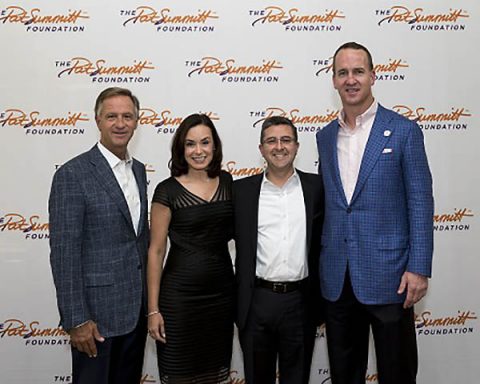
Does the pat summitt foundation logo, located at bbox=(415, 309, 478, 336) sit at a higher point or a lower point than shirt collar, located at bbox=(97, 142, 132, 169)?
lower

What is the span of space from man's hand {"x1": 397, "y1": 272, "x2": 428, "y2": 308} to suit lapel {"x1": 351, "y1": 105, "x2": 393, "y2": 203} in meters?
0.39

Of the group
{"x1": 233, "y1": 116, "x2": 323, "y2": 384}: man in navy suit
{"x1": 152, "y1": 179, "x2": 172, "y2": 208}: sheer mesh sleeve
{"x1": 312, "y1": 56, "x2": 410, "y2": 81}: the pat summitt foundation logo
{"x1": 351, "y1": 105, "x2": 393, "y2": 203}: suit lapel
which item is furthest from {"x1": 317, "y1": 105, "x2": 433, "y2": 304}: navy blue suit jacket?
{"x1": 312, "y1": 56, "x2": 410, "y2": 81}: the pat summitt foundation logo

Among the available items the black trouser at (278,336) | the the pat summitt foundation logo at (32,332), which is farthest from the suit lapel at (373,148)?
the the pat summitt foundation logo at (32,332)

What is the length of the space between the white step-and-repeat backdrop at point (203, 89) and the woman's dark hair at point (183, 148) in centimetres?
80

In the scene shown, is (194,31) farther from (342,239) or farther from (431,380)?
(431,380)

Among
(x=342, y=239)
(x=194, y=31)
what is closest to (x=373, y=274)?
(x=342, y=239)

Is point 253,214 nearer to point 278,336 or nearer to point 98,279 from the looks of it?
point 278,336

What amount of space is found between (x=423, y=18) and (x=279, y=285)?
203 cm

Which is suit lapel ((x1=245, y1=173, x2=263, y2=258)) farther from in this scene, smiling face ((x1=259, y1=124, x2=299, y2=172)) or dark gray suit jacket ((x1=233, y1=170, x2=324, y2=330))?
smiling face ((x1=259, y1=124, x2=299, y2=172))

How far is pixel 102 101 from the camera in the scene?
212 cm

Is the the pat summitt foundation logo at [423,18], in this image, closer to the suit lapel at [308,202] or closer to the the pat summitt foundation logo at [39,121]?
the suit lapel at [308,202]

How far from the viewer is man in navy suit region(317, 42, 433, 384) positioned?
6.71 ft

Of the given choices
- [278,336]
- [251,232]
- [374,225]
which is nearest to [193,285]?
[251,232]

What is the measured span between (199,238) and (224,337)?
486mm
